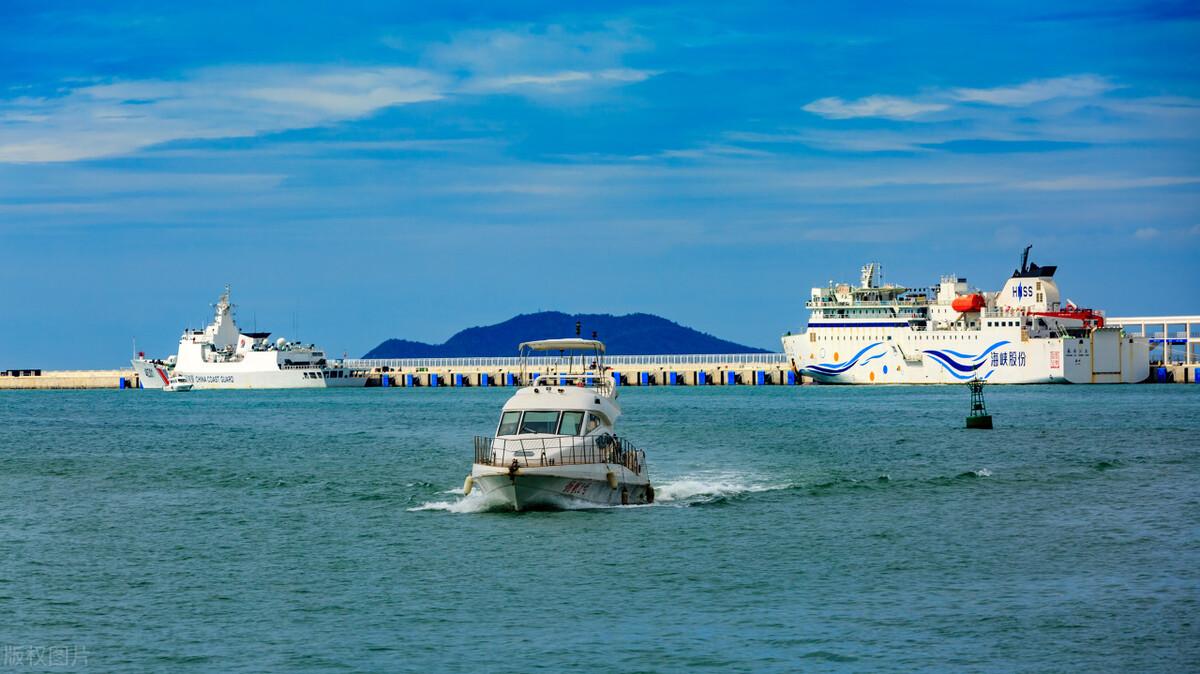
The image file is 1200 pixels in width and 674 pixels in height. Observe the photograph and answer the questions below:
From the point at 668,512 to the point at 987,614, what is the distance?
41.7ft

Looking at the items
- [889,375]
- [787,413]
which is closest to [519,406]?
[787,413]

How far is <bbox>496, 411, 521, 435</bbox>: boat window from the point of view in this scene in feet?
106

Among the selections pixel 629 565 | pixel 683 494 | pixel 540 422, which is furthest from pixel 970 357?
pixel 629 565

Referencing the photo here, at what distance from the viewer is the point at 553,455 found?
103ft

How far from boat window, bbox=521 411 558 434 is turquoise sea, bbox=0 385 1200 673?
1.95m

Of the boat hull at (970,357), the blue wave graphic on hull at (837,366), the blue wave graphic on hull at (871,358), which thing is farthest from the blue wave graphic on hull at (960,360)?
the blue wave graphic on hull at (837,366)

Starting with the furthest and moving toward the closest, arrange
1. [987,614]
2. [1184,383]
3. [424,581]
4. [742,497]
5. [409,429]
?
[1184,383] → [409,429] → [742,497] → [424,581] → [987,614]

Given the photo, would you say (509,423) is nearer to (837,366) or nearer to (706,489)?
(706,489)

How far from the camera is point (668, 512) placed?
33.9 metres

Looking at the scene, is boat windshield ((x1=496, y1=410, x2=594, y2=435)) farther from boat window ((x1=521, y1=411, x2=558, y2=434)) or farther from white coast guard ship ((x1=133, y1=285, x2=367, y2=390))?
white coast guard ship ((x1=133, y1=285, x2=367, y2=390))

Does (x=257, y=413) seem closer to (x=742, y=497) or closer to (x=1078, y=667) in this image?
(x=742, y=497)

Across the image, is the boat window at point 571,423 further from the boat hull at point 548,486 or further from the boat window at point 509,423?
the boat window at point 509,423

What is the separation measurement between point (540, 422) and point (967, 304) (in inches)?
3858

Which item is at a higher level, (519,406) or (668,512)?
(519,406)
